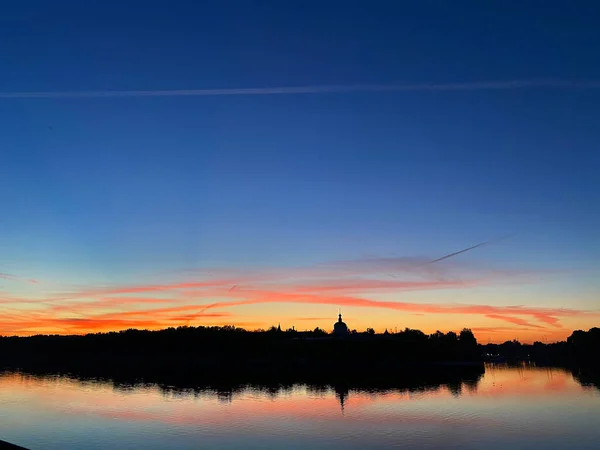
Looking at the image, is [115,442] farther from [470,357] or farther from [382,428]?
[470,357]

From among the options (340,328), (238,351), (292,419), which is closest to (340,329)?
(340,328)

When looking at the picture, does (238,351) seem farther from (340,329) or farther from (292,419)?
(292,419)

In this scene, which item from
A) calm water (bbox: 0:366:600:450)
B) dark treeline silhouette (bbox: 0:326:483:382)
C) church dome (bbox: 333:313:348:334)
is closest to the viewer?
calm water (bbox: 0:366:600:450)

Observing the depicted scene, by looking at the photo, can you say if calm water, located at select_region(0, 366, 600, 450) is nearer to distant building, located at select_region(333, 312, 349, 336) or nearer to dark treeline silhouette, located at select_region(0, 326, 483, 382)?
dark treeline silhouette, located at select_region(0, 326, 483, 382)

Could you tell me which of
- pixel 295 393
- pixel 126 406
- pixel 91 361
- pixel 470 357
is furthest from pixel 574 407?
pixel 91 361

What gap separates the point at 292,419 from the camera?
47594 millimetres

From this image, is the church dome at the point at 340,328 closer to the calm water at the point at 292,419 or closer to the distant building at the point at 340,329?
the distant building at the point at 340,329

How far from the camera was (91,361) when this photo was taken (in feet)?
555

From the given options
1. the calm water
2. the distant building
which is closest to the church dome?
the distant building

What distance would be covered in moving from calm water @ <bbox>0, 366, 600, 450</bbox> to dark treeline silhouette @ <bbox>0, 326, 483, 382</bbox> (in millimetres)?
77493

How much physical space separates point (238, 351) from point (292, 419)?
125 meters

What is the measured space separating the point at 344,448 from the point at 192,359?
138111 mm

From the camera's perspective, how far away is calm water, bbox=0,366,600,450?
3725 cm

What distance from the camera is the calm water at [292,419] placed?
122 ft
